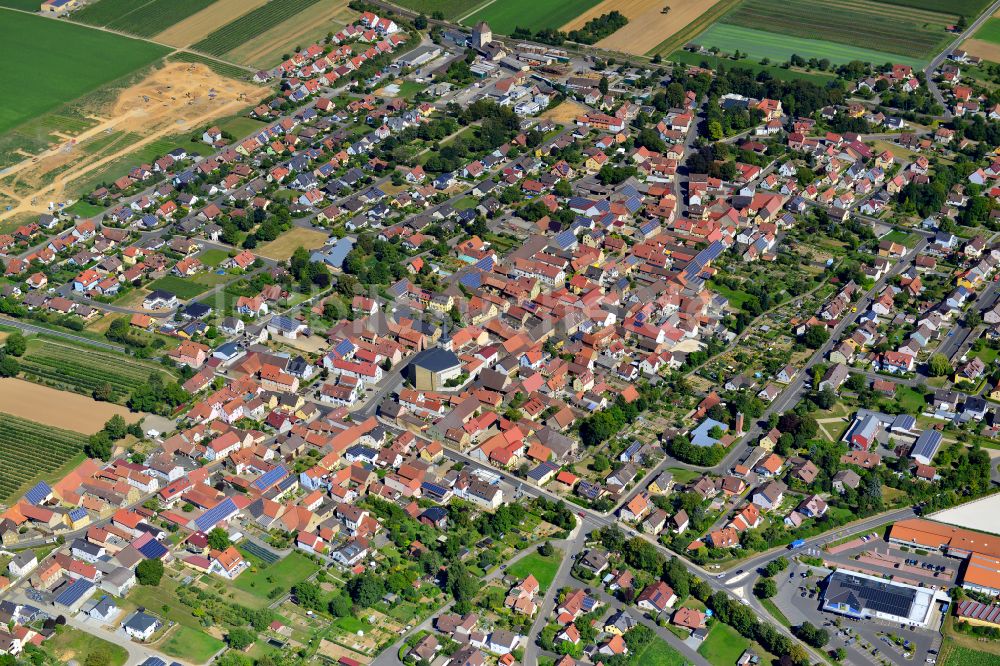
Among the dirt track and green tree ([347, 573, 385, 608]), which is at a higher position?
green tree ([347, 573, 385, 608])

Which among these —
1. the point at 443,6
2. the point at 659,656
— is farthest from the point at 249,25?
the point at 659,656

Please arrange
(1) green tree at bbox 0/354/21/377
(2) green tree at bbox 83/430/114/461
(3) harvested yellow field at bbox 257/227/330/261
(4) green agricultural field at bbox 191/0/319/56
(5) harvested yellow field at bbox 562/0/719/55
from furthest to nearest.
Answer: (5) harvested yellow field at bbox 562/0/719/55, (4) green agricultural field at bbox 191/0/319/56, (3) harvested yellow field at bbox 257/227/330/261, (1) green tree at bbox 0/354/21/377, (2) green tree at bbox 83/430/114/461

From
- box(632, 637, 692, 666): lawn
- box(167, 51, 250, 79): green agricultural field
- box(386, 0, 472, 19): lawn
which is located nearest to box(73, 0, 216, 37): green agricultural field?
box(167, 51, 250, 79): green agricultural field

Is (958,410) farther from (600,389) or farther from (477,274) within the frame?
(477,274)

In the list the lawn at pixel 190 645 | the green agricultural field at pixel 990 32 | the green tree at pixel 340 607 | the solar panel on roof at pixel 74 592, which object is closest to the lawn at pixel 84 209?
the solar panel on roof at pixel 74 592

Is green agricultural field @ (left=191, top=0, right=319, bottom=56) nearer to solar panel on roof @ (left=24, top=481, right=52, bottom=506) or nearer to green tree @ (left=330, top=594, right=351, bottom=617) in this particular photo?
solar panel on roof @ (left=24, top=481, right=52, bottom=506)

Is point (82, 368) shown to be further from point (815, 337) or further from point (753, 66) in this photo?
point (753, 66)
